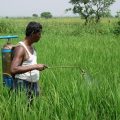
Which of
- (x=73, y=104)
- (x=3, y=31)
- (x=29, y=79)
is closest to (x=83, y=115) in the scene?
(x=73, y=104)

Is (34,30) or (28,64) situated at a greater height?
(34,30)

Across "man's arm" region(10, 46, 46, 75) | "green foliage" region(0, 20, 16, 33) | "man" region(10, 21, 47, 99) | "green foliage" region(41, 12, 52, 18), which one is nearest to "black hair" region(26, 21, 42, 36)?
"man" region(10, 21, 47, 99)

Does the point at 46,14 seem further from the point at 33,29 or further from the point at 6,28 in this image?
the point at 33,29

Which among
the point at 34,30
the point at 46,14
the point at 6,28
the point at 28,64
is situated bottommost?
the point at 46,14

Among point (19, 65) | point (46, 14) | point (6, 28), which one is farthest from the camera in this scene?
point (46, 14)

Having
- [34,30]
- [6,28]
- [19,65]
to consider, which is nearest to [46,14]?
[6,28]

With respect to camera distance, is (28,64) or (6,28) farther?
(6,28)

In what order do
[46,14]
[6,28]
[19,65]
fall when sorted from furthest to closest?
1. [46,14]
2. [6,28]
3. [19,65]

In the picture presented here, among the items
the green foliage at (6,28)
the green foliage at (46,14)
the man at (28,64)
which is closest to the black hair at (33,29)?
the man at (28,64)

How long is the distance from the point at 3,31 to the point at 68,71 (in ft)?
49.6

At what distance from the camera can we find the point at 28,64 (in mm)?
3822

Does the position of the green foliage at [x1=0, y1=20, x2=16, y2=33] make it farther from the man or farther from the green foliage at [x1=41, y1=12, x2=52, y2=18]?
the green foliage at [x1=41, y1=12, x2=52, y2=18]

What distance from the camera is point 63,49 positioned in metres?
9.35

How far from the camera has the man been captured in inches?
147
